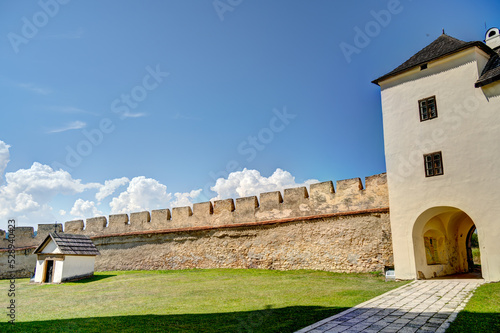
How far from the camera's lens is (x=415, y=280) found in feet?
37.0

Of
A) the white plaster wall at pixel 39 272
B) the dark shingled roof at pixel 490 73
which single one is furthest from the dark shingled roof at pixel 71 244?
the dark shingled roof at pixel 490 73

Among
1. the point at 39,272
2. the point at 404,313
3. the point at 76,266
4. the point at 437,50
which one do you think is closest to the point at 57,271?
the point at 76,266

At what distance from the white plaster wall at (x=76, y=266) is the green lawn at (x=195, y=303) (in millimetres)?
1066

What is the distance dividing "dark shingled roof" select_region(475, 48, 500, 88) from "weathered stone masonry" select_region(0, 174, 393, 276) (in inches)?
169

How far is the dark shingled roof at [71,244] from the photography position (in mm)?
14891

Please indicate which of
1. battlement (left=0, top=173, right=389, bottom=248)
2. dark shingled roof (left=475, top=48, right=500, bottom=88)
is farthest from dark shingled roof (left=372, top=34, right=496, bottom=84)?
battlement (left=0, top=173, right=389, bottom=248)

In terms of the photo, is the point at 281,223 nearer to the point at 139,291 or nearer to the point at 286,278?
the point at 286,278

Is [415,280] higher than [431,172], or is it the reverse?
[431,172]

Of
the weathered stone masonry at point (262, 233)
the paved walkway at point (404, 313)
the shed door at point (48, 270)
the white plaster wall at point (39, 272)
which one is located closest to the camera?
the paved walkway at point (404, 313)

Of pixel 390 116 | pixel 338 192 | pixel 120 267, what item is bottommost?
pixel 120 267

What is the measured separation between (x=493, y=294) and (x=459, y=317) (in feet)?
9.18

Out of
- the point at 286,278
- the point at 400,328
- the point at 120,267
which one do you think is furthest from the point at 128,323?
the point at 120,267

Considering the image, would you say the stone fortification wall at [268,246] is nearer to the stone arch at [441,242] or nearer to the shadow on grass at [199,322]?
the stone arch at [441,242]

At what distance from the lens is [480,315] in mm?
6145
